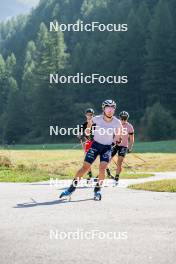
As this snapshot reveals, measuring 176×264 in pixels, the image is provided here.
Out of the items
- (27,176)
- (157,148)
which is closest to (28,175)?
(27,176)

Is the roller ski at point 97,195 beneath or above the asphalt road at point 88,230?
above

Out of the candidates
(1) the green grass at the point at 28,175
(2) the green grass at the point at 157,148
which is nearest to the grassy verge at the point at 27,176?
(1) the green grass at the point at 28,175

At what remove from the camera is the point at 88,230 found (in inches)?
276

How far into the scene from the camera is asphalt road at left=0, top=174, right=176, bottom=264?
566cm

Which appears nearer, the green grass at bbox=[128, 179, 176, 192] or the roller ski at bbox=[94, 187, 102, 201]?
the roller ski at bbox=[94, 187, 102, 201]

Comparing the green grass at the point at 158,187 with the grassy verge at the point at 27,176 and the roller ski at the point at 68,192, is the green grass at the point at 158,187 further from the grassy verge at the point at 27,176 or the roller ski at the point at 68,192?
the grassy verge at the point at 27,176

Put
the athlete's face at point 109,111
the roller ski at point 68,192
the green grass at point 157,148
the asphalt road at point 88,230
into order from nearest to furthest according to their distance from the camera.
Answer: the asphalt road at point 88,230
the roller ski at point 68,192
the athlete's face at point 109,111
the green grass at point 157,148

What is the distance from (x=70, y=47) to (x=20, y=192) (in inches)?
5387

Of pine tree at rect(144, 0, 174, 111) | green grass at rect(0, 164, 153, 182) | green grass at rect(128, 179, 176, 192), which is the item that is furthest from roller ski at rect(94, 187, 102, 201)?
pine tree at rect(144, 0, 174, 111)

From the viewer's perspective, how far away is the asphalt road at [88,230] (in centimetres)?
566

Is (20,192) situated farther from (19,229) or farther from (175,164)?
(175,164)

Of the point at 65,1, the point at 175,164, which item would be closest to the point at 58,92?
the point at 175,164

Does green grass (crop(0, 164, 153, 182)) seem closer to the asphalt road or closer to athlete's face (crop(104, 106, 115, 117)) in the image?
the asphalt road

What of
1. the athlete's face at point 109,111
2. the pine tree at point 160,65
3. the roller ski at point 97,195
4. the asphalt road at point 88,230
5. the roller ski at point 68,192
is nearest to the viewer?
the asphalt road at point 88,230
